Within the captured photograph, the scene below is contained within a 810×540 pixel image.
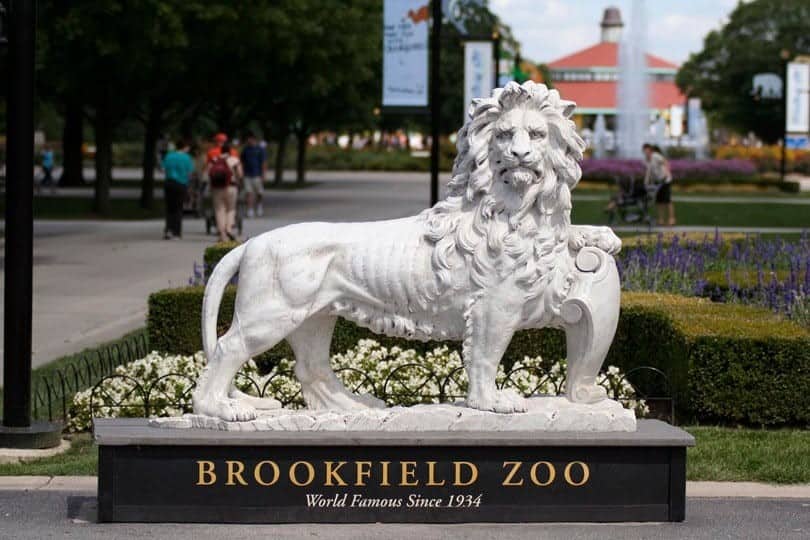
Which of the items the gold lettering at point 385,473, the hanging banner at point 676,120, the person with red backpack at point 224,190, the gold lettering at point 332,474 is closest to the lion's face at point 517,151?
the gold lettering at point 385,473

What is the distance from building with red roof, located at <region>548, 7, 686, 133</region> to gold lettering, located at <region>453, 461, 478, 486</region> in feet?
426

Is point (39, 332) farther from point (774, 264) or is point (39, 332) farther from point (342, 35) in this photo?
point (342, 35)

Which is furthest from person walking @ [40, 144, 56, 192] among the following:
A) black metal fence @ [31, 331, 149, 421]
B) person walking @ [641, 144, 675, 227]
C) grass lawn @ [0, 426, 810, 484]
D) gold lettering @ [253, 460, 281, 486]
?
gold lettering @ [253, 460, 281, 486]

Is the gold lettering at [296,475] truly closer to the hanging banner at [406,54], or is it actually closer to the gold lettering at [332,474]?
the gold lettering at [332,474]

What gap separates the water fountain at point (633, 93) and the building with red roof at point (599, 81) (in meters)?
61.4

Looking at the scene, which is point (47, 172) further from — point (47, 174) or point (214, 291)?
point (214, 291)

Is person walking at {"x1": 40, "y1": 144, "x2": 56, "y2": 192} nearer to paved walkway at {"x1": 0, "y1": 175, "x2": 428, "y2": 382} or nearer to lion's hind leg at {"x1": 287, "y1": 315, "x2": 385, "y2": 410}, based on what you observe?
paved walkway at {"x1": 0, "y1": 175, "x2": 428, "y2": 382}

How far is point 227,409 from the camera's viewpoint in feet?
23.2

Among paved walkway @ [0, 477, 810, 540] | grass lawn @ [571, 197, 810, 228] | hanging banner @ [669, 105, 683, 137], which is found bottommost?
paved walkway @ [0, 477, 810, 540]

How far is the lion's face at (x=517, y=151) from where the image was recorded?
22.8 ft

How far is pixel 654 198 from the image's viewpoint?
33625 mm

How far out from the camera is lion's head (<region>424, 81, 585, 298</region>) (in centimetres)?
704

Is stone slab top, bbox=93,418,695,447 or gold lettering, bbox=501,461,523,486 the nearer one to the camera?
stone slab top, bbox=93,418,695,447

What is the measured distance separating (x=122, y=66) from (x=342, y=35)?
9.26 meters
